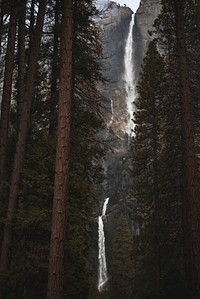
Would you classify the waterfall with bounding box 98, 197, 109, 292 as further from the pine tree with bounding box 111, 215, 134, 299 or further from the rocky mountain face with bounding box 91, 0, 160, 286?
the pine tree with bounding box 111, 215, 134, 299

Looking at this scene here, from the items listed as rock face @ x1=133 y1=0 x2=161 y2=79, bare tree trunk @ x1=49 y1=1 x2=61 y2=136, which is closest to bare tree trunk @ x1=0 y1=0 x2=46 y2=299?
bare tree trunk @ x1=49 y1=1 x2=61 y2=136

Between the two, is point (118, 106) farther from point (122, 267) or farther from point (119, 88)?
point (122, 267)

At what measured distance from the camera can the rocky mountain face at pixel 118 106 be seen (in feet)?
151

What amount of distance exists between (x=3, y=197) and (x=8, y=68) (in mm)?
3957

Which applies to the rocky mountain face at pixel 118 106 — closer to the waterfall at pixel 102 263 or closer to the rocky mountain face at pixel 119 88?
the rocky mountain face at pixel 119 88

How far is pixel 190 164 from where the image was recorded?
8.55 metres

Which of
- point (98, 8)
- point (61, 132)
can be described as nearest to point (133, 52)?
point (98, 8)

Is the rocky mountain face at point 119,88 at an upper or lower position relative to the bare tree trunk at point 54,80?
upper

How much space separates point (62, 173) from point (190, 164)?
10.5 feet

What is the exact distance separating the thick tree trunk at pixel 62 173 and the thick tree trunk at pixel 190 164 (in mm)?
2923

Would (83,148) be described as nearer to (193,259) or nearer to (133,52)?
(193,259)

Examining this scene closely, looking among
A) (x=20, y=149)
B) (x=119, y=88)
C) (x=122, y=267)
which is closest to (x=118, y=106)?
(x=119, y=88)

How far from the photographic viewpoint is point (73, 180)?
873cm

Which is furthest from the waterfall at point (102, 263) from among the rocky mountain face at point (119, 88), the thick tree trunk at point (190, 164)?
the thick tree trunk at point (190, 164)
